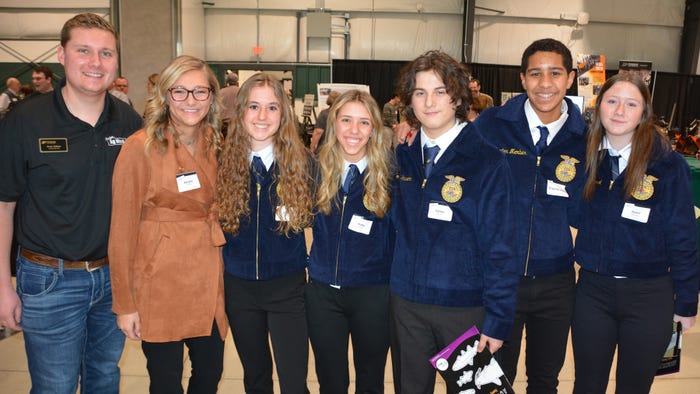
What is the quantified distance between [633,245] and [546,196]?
40 centimetres

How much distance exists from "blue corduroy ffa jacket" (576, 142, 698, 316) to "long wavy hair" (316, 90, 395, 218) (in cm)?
95

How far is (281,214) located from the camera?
2141 millimetres

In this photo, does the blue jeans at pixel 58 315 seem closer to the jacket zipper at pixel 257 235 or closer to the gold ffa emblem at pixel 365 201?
the jacket zipper at pixel 257 235

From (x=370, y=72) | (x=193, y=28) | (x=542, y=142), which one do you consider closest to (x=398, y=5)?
(x=370, y=72)

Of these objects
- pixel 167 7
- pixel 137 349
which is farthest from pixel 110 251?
pixel 167 7

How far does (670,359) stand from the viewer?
7.33 ft

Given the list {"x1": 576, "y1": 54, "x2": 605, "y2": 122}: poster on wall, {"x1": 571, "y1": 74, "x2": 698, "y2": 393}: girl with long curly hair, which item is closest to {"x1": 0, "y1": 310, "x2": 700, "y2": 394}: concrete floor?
{"x1": 571, "y1": 74, "x2": 698, "y2": 393}: girl with long curly hair

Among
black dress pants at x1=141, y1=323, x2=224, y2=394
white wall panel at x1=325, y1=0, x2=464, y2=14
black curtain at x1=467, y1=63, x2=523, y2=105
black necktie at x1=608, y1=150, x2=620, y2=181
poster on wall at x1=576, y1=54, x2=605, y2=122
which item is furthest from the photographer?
white wall panel at x1=325, y1=0, x2=464, y2=14

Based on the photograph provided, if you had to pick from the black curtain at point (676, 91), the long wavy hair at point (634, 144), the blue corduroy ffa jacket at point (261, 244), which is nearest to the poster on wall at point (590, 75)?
the black curtain at point (676, 91)

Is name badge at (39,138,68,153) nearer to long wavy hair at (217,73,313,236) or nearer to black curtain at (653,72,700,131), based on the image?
long wavy hair at (217,73,313,236)

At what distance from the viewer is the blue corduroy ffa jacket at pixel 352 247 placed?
7.04ft

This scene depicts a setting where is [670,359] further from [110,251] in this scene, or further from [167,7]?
[167,7]

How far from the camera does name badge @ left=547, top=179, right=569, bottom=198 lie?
220 cm

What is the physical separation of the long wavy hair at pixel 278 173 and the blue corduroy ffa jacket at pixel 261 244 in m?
0.03
